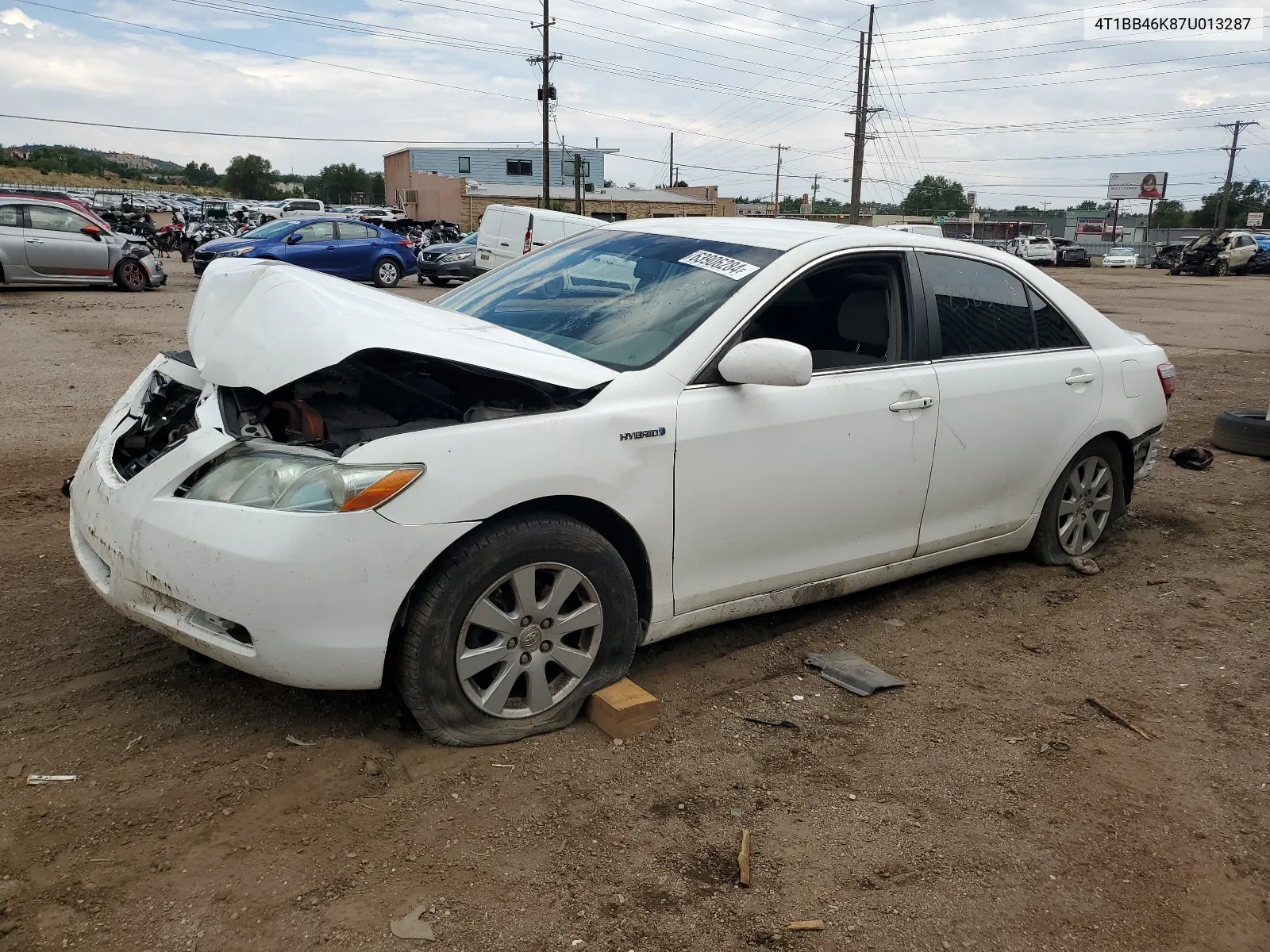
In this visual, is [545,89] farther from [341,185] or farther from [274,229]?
[341,185]

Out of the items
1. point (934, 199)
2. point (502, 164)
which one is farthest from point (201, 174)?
point (934, 199)

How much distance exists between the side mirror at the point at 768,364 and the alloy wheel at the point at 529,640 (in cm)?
86

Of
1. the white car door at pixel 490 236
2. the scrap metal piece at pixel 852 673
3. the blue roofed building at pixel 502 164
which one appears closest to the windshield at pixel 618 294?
the scrap metal piece at pixel 852 673

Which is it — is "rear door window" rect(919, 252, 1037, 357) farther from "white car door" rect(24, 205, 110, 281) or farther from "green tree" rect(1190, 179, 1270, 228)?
"green tree" rect(1190, 179, 1270, 228)

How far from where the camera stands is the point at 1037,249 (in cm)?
5212

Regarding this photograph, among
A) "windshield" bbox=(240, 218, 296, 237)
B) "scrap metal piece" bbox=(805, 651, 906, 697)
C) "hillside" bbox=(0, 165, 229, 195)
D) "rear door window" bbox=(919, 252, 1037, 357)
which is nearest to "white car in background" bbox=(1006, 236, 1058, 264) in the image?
"windshield" bbox=(240, 218, 296, 237)

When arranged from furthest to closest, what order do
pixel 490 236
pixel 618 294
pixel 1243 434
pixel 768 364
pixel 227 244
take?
pixel 490 236 < pixel 227 244 < pixel 1243 434 < pixel 618 294 < pixel 768 364

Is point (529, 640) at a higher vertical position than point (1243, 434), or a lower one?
higher

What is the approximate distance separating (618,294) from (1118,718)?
2352mm

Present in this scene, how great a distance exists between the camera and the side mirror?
10.7 feet

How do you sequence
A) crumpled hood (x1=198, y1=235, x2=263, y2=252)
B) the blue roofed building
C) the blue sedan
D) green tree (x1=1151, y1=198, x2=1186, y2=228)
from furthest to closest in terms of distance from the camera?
green tree (x1=1151, y1=198, x2=1186, y2=228) → the blue roofed building → crumpled hood (x1=198, y1=235, x2=263, y2=252) → the blue sedan

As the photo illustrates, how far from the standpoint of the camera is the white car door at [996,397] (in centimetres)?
414

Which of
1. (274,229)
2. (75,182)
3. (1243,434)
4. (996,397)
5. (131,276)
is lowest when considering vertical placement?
(1243,434)

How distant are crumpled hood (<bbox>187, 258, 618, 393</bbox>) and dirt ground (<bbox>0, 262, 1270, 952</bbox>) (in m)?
1.12
